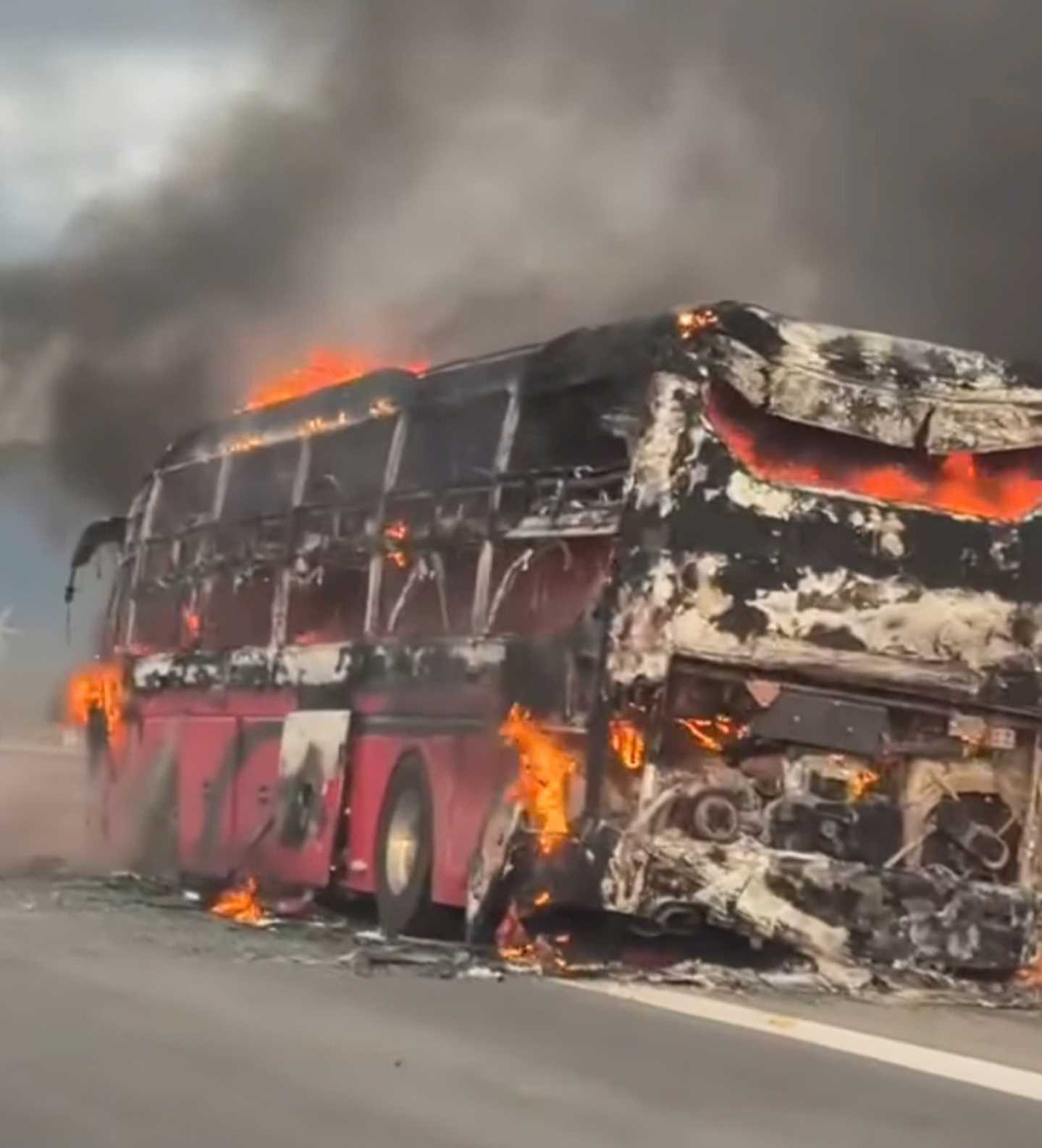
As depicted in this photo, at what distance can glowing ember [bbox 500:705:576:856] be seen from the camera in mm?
11148

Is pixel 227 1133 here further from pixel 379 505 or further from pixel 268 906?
pixel 268 906

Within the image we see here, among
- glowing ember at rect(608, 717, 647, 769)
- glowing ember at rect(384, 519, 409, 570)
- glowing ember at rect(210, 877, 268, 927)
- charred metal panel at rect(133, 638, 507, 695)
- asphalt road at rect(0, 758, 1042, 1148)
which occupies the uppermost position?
glowing ember at rect(384, 519, 409, 570)

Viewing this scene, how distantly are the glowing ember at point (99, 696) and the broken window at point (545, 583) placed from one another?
646 centimetres

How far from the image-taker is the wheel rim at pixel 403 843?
12.8 metres

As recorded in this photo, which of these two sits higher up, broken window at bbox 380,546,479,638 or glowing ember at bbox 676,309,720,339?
glowing ember at bbox 676,309,720,339

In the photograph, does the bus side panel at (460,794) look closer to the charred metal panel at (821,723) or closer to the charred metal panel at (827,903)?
the charred metal panel at (827,903)

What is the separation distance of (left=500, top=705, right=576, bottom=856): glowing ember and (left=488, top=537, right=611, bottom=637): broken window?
49 centimetres

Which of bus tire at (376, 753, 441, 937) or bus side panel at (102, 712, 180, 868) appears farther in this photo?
bus side panel at (102, 712, 180, 868)

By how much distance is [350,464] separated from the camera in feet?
46.7

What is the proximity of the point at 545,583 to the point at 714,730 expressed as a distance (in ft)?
3.92

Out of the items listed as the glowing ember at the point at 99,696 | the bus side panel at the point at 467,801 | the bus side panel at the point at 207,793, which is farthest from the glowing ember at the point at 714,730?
the glowing ember at the point at 99,696

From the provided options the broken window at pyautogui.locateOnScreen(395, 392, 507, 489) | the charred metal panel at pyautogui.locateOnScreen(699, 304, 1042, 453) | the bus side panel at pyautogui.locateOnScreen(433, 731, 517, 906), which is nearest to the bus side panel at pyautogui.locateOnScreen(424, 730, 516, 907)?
the bus side panel at pyautogui.locateOnScreen(433, 731, 517, 906)

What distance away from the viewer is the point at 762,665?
11.1 metres

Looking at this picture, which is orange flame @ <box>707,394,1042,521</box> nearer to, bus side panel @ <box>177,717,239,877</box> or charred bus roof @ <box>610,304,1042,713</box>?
charred bus roof @ <box>610,304,1042,713</box>
